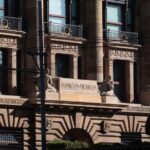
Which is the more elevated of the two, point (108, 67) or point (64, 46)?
point (64, 46)

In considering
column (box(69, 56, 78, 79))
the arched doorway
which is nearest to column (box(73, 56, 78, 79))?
column (box(69, 56, 78, 79))

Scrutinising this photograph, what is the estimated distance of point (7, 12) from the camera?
195 ft

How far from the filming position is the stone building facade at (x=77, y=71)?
58000 millimetres

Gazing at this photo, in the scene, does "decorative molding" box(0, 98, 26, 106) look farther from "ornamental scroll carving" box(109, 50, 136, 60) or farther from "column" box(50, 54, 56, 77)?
"ornamental scroll carving" box(109, 50, 136, 60)

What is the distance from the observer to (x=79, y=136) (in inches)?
2404

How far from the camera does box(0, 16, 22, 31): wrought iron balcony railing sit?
192ft

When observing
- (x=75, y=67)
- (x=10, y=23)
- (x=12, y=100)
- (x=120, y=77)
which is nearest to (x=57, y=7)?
(x=75, y=67)

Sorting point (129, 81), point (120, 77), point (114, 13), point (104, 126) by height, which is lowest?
point (104, 126)

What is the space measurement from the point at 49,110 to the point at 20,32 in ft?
18.3

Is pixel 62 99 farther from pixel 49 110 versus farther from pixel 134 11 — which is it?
pixel 134 11

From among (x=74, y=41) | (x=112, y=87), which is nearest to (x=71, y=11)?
(x=74, y=41)

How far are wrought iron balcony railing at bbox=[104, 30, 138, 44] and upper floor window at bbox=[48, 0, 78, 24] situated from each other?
8.91 ft

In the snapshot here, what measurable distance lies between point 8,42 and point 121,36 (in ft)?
32.6

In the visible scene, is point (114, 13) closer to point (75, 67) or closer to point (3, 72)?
point (75, 67)
